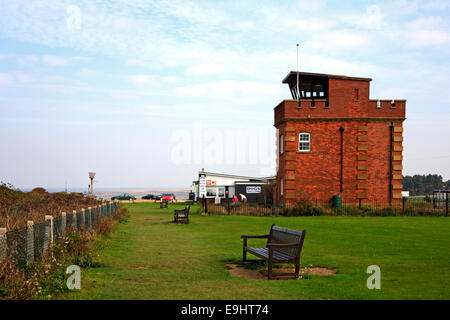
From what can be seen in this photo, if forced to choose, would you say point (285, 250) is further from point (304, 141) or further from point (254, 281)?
point (304, 141)

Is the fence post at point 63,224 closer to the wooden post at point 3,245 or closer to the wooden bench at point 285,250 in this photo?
the wooden post at point 3,245

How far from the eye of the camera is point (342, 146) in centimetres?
3612

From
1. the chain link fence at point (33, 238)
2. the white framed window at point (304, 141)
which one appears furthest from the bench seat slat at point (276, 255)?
the white framed window at point (304, 141)

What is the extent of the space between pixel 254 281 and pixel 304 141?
89.5 feet

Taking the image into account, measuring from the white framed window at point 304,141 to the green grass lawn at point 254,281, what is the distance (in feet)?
56.6

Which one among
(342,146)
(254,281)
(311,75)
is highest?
(311,75)

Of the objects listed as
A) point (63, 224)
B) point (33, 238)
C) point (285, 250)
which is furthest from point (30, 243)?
point (285, 250)

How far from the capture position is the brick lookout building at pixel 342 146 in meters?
35.8

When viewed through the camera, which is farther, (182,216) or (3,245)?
(182,216)

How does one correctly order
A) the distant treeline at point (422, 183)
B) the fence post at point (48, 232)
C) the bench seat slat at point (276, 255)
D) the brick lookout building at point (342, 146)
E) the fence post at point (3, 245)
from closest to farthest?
the fence post at point (3, 245) → the bench seat slat at point (276, 255) → the fence post at point (48, 232) → the brick lookout building at point (342, 146) → the distant treeline at point (422, 183)
